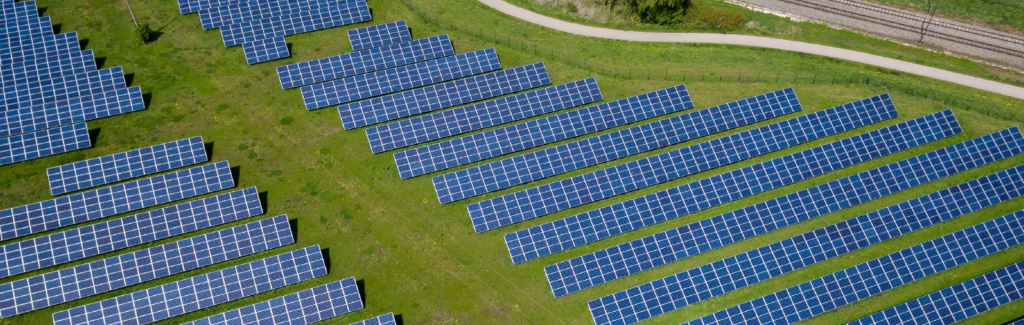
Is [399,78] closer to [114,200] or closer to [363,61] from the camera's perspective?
[363,61]

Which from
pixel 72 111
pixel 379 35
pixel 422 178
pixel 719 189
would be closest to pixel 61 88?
pixel 72 111

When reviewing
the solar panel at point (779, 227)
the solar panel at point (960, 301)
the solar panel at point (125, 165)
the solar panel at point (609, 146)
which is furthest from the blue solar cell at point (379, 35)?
the solar panel at point (960, 301)

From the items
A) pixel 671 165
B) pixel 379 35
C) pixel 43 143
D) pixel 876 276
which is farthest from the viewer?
pixel 379 35

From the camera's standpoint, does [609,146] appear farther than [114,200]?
Yes

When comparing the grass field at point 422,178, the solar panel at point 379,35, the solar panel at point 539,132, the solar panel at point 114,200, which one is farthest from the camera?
the solar panel at point 379,35

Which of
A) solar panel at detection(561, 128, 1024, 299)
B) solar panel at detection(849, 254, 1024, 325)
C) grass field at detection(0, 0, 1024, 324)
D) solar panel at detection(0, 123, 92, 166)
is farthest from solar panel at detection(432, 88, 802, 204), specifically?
solar panel at detection(0, 123, 92, 166)

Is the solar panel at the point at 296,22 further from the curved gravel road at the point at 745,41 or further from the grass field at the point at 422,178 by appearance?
the curved gravel road at the point at 745,41
